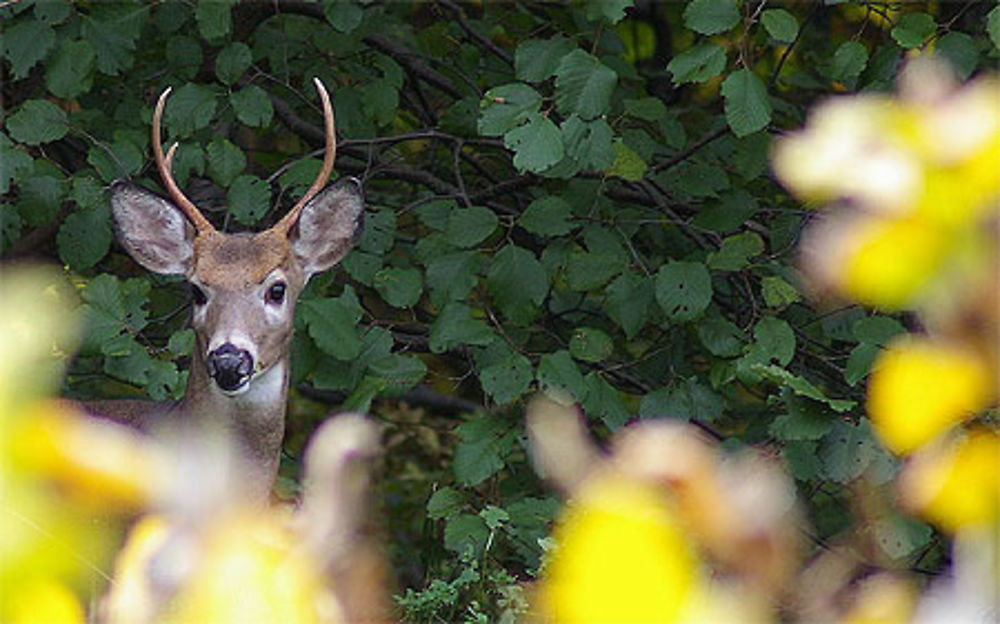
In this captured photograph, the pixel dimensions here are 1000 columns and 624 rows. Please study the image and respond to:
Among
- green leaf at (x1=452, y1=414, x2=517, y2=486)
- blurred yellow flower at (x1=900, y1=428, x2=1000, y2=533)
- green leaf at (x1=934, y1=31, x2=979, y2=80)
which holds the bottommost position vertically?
green leaf at (x1=452, y1=414, x2=517, y2=486)

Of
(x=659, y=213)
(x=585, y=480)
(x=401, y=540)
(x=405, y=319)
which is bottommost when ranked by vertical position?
(x=401, y=540)

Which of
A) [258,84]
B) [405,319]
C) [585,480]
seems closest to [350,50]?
[258,84]

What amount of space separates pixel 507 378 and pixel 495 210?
2.08 ft

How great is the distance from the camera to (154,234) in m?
3.75

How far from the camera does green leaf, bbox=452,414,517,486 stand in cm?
353

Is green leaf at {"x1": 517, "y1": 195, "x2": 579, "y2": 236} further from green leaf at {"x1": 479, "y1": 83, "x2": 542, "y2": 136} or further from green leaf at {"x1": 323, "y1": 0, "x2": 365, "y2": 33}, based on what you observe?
green leaf at {"x1": 323, "y1": 0, "x2": 365, "y2": 33}

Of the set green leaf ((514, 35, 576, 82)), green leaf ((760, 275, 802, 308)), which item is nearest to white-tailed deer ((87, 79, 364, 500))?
green leaf ((514, 35, 576, 82))

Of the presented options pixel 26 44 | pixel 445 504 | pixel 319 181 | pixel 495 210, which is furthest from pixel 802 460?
pixel 26 44

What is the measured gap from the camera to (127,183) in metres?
3.69

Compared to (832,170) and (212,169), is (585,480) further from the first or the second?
(212,169)

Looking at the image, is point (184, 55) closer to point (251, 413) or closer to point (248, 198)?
point (248, 198)

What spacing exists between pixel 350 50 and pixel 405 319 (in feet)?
1.99

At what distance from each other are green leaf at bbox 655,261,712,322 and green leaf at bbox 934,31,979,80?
1.94ft

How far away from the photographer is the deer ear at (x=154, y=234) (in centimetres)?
373
